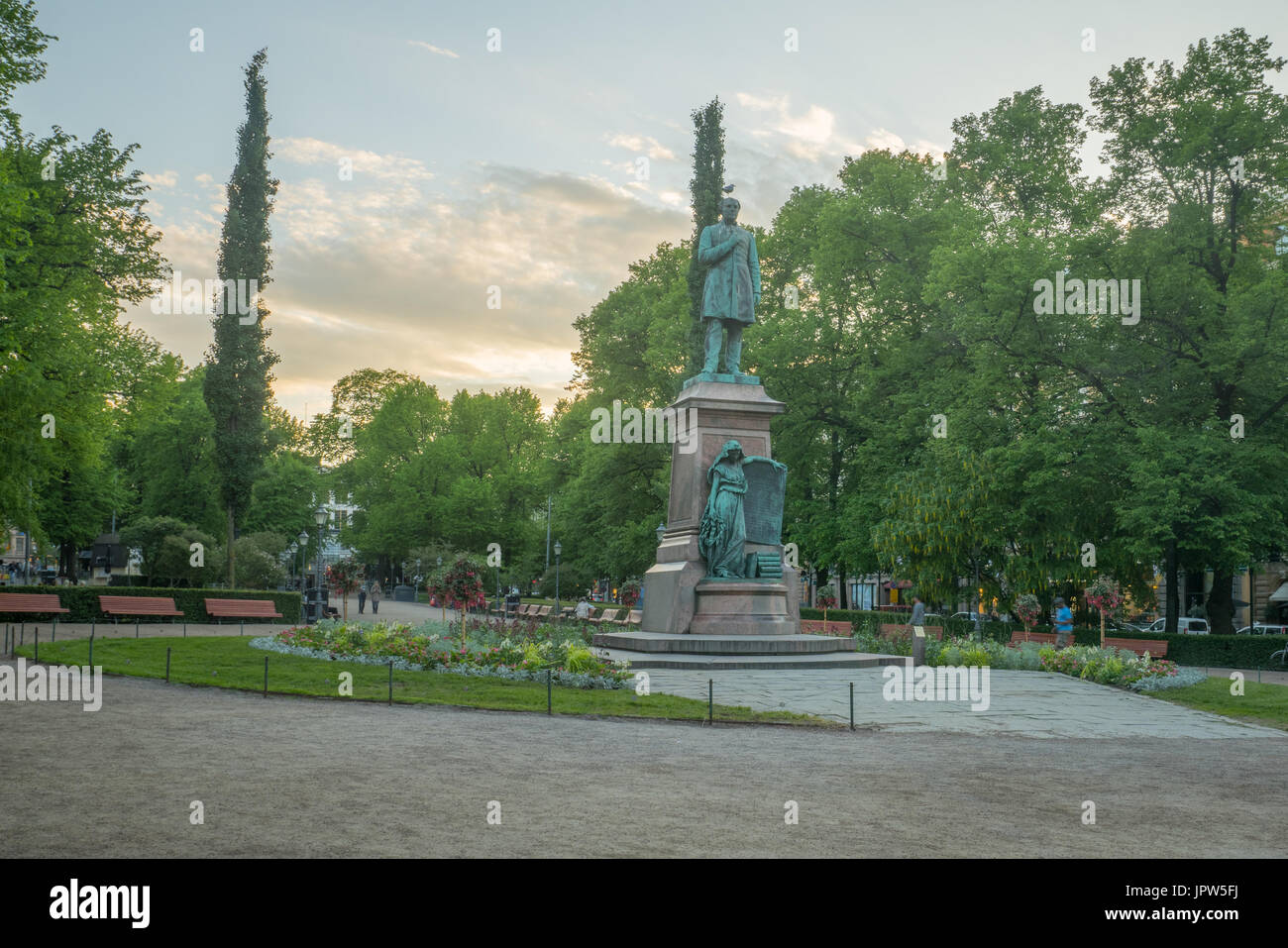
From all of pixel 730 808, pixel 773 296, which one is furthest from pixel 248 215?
pixel 730 808

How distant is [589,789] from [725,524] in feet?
39.9

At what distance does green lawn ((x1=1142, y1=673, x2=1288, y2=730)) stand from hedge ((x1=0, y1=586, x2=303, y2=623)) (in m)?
29.3

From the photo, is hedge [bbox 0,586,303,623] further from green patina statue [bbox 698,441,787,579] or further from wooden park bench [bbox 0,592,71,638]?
green patina statue [bbox 698,441,787,579]

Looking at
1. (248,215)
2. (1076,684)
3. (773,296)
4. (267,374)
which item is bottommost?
(1076,684)

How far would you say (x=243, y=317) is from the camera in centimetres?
4403

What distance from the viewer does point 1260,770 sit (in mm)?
10367

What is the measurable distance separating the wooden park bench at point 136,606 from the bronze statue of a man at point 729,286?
2010cm

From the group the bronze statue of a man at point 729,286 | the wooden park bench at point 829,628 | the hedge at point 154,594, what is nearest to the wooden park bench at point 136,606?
the hedge at point 154,594

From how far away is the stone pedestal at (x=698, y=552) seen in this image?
67.1 ft

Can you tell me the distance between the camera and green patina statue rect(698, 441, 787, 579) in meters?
20.6
